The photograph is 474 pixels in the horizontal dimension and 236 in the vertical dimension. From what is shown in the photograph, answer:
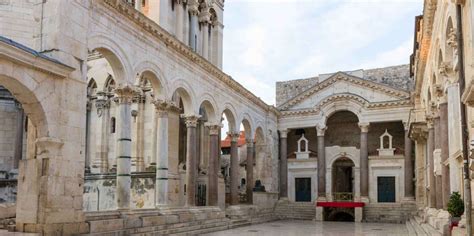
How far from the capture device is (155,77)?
18594 mm

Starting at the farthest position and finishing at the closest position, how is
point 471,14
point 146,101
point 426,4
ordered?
1. point 146,101
2. point 426,4
3. point 471,14

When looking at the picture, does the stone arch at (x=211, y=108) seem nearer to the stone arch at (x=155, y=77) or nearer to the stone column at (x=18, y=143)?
the stone arch at (x=155, y=77)

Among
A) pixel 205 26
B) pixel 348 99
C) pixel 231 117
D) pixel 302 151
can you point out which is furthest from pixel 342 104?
pixel 205 26

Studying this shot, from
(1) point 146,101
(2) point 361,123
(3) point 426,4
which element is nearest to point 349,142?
(2) point 361,123

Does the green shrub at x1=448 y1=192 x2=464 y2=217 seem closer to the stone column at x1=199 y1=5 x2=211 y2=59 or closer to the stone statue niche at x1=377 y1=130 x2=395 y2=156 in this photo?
the stone statue niche at x1=377 y1=130 x2=395 y2=156

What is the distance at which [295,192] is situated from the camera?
33.6m

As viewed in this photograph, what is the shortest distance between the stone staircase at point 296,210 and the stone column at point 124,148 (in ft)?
55.4

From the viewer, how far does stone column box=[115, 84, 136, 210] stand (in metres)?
16.3

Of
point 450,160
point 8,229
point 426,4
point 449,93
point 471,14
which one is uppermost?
point 426,4

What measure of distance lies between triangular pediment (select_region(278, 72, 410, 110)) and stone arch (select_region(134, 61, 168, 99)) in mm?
15977

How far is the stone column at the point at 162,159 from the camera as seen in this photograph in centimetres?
1886

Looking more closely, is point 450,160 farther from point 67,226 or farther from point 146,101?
point 146,101

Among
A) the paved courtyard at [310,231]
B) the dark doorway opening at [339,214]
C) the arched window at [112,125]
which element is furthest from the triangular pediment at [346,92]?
the arched window at [112,125]

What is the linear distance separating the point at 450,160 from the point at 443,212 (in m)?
1.93
